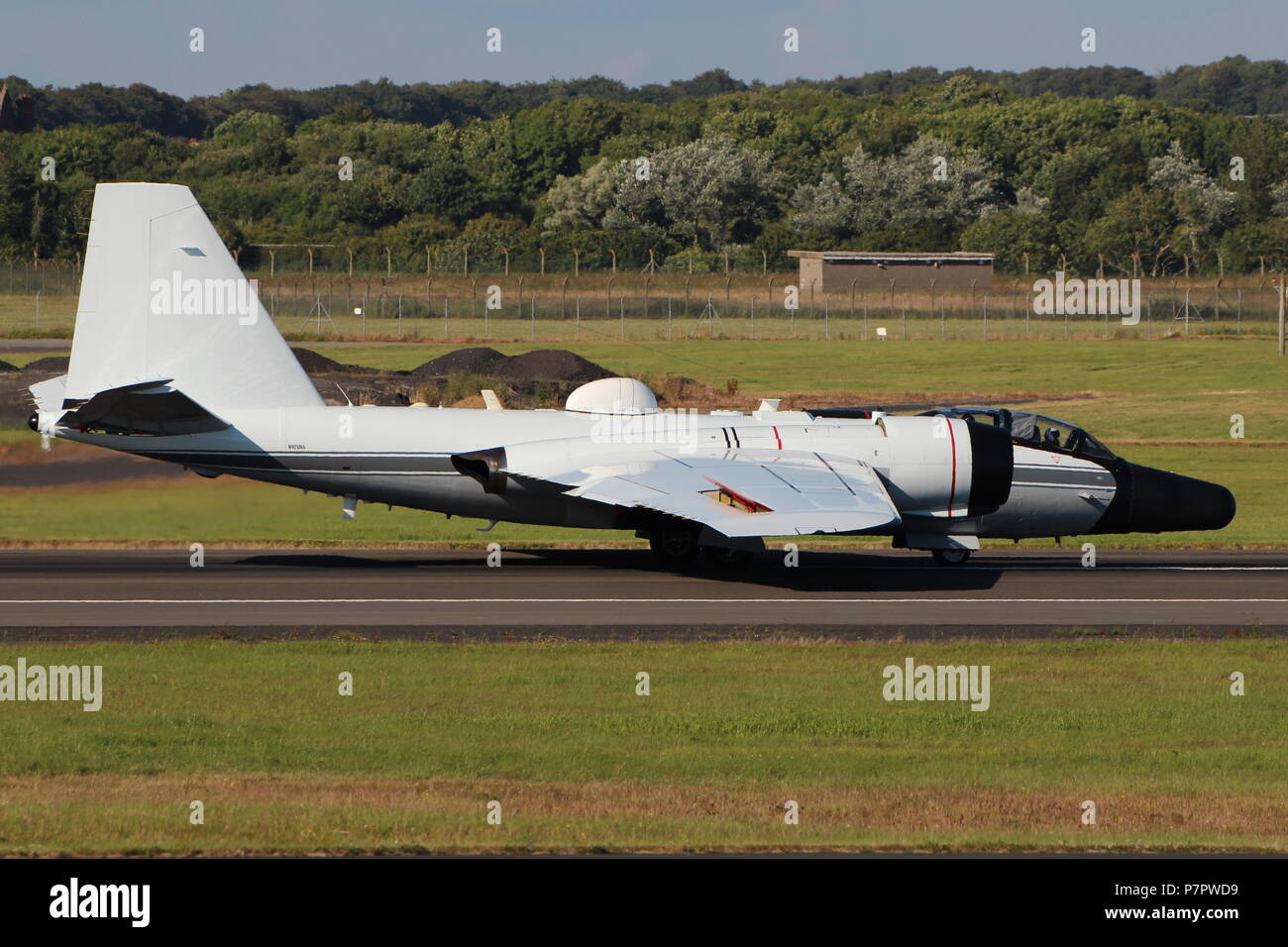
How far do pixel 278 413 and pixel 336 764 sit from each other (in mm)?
13920

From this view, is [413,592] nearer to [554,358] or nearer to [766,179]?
[554,358]

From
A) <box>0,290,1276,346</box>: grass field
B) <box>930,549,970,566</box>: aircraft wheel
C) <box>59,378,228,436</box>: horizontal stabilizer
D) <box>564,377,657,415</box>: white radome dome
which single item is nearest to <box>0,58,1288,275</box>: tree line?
<box>0,290,1276,346</box>: grass field

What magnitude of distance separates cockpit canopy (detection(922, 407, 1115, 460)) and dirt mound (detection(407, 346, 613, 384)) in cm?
2926

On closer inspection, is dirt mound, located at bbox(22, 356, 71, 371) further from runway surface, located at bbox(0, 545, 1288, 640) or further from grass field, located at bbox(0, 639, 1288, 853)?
grass field, located at bbox(0, 639, 1288, 853)

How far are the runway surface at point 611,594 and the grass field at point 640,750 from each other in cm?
172

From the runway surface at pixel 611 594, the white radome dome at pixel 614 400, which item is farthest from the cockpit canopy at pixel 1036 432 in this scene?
the white radome dome at pixel 614 400

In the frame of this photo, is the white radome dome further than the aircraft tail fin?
Yes

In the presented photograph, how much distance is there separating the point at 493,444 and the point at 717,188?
107 meters

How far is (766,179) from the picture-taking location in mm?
137000

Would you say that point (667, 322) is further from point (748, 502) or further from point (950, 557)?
point (748, 502)

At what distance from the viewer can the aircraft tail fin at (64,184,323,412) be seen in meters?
27.5

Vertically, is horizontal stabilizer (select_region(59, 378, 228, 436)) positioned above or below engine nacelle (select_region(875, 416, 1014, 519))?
above

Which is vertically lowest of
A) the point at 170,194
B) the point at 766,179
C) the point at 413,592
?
the point at 413,592
